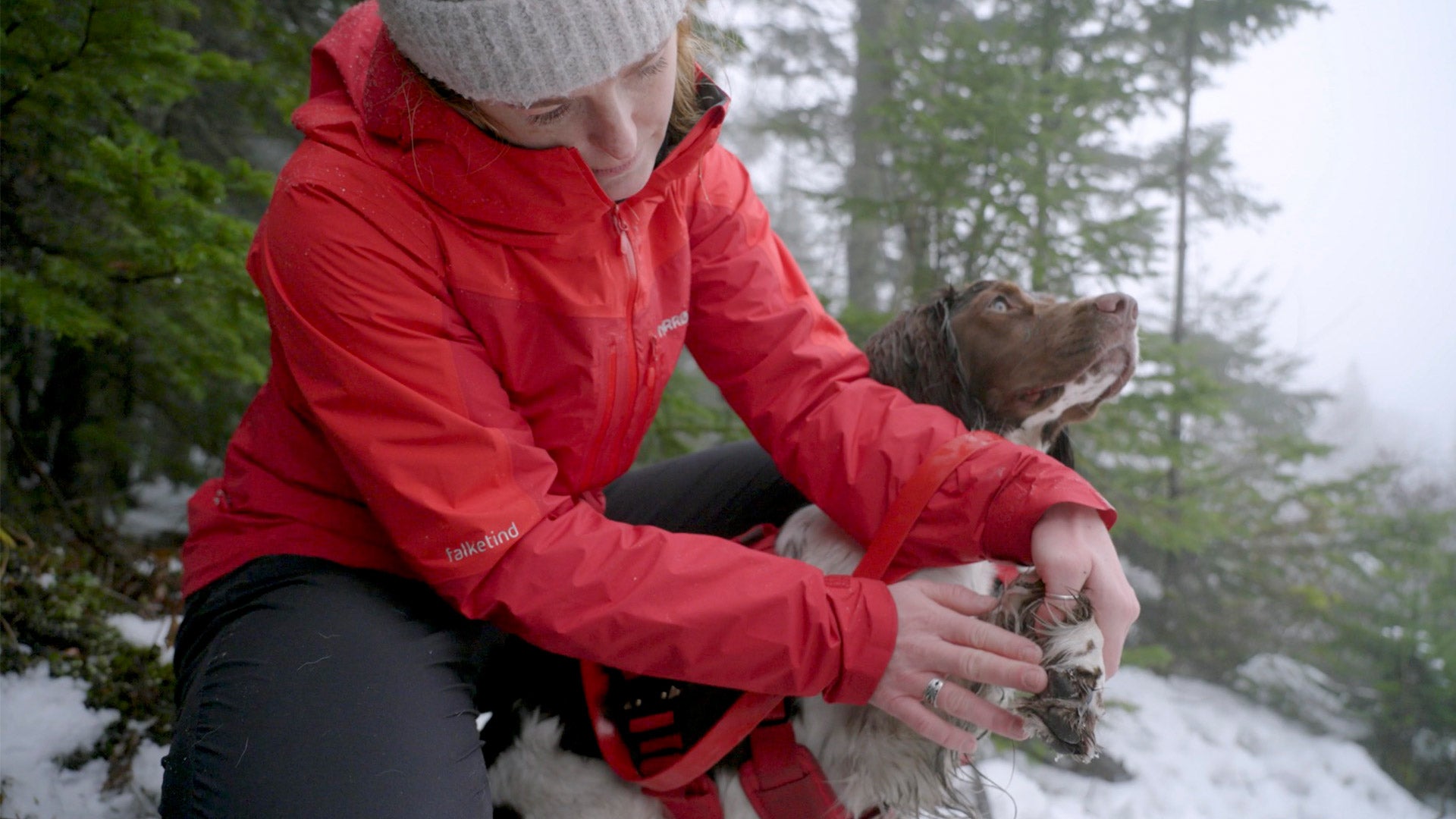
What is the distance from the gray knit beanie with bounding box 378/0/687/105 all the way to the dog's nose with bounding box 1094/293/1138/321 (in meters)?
1.20

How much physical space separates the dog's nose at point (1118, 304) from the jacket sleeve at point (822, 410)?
0.51 m

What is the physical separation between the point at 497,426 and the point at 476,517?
173 millimetres

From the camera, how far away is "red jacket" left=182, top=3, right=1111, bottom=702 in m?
1.33

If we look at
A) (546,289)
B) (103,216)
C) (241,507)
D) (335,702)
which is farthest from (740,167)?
(103,216)

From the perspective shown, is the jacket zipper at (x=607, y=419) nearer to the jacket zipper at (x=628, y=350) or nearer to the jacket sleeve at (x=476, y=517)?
the jacket zipper at (x=628, y=350)

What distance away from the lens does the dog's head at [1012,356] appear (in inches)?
76.4

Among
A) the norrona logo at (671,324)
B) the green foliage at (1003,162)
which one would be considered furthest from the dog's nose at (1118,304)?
the green foliage at (1003,162)

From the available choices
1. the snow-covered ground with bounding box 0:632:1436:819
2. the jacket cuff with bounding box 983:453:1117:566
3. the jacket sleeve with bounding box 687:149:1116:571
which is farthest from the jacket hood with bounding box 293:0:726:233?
the snow-covered ground with bounding box 0:632:1436:819

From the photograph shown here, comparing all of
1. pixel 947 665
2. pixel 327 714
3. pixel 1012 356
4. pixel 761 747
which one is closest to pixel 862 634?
pixel 947 665

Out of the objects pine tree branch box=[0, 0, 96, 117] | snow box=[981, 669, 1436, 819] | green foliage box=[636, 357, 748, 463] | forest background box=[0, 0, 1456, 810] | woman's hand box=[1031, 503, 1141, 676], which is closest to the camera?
woman's hand box=[1031, 503, 1141, 676]

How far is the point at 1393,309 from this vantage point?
4.41m

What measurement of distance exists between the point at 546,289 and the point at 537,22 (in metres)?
0.47

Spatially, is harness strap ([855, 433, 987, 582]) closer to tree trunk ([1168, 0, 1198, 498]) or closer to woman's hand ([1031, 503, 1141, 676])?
woman's hand ([1031, 503, 1141, 676])

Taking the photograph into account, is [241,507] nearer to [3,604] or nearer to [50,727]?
[50,727]
